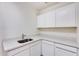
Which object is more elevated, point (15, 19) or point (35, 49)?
point (15, 19)

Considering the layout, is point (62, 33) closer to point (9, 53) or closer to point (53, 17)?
point (53, 17)

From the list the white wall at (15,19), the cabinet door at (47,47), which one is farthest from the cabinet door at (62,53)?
the white wall at (15,19)

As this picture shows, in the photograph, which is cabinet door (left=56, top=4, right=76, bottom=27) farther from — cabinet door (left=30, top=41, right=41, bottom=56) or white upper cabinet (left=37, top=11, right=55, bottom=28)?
cabinet door (left=30, top=41, right=41, bottom=56)

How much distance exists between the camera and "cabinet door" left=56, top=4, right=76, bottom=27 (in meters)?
1.41

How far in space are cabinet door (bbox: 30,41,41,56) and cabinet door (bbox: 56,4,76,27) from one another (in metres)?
0.76

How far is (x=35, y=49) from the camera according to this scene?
1360mm

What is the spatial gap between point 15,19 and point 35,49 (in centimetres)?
72

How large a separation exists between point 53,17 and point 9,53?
1.32m

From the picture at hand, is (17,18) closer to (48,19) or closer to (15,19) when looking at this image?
(15,19)

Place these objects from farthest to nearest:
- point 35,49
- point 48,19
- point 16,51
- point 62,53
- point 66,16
A: 1. point 48,19
2. point 66,16
3. point 35,49
4. point 62,53
5. point 16,51

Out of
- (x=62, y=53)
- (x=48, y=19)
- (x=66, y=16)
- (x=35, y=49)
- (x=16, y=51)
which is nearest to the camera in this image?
(x=16, y=51)

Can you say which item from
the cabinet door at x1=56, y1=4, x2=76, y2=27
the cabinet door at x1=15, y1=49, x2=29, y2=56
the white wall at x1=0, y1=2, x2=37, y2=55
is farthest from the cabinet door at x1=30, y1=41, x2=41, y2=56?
the cabinet door at x1=56, y1=4, x2=76, y2=27

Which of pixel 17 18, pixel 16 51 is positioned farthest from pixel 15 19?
pixel 16 51

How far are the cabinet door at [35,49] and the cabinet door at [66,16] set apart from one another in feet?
2.50
